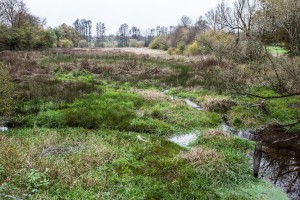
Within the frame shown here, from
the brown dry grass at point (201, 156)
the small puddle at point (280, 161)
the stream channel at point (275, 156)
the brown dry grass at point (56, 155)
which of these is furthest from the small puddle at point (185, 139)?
the brown dry grass at point (56, 155)

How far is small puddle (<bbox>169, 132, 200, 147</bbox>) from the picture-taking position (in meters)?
10.4

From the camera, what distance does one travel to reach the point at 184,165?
26.8 ft

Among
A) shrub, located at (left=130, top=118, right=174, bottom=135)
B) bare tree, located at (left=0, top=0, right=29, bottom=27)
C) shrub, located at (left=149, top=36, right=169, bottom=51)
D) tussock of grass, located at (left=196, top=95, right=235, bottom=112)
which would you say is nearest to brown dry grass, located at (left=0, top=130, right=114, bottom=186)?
shrub, located at (left=130, top=118, right=174, bottom=135)

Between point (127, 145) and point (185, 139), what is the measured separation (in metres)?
2.73

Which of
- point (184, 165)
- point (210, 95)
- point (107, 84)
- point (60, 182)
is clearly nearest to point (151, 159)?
point (184, 165)

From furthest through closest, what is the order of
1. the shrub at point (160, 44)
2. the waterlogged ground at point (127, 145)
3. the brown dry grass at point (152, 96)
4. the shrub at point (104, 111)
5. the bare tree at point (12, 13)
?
the shrub at point (160, 44) < the bare tree at point (12, 13) < the brown dry grass at point (152, 96) < the shrub at point (104, 111) < the waterlogged ground at point (127, 145)

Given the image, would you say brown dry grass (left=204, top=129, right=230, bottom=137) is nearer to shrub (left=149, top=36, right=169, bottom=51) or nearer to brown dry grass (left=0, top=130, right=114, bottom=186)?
brown dry grass (left=0, top=130, right=114, bottom=186)

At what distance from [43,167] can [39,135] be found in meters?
2.87

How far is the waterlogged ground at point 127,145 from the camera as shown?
6.77 m

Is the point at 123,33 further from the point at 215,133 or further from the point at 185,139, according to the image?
the point at 215,133

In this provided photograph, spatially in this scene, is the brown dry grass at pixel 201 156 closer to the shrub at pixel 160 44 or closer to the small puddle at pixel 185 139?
the small puddle at pixel 185 139

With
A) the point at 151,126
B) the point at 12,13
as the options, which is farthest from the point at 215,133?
the point at 12,13

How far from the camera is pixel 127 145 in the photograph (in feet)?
30.6

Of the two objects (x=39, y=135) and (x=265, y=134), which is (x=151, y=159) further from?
(x=265, y=134)
